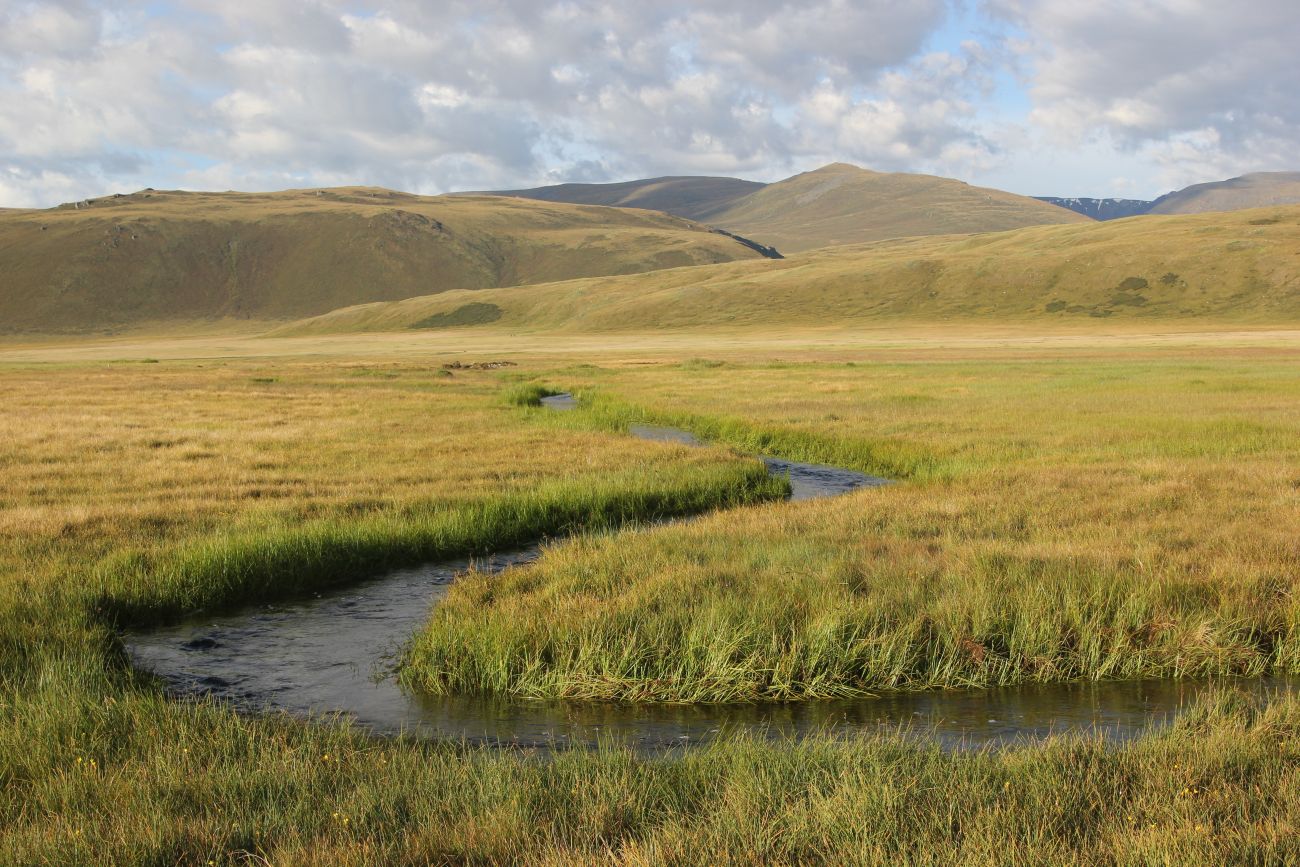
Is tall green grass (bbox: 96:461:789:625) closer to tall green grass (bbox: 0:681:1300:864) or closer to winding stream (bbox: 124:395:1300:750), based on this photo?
winding stream (bbox: 124:395:1300:750)

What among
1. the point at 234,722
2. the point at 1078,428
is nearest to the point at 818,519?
the point at 234,722

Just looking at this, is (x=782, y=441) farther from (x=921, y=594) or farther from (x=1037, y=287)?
(x=1037, y=287)

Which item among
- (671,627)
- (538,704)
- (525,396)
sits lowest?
(538,704)

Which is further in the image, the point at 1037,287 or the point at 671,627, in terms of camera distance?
the point at 1037,287

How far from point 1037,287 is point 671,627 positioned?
171902 mm

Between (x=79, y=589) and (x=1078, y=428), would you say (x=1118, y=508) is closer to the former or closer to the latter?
(x=1078, y=428)

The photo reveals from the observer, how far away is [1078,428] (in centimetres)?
2623

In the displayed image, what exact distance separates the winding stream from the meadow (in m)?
0.34

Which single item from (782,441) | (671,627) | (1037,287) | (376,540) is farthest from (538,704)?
(1037,287)

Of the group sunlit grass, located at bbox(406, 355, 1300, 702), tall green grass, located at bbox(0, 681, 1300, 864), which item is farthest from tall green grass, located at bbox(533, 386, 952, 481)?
tall green grass, located at bbox(0, 681, 1300, 864)

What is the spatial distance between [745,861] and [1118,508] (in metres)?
12.4

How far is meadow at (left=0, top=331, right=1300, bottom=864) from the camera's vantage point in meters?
5.43

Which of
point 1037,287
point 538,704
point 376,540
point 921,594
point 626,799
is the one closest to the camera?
point 626,799

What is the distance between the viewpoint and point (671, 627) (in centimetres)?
999
